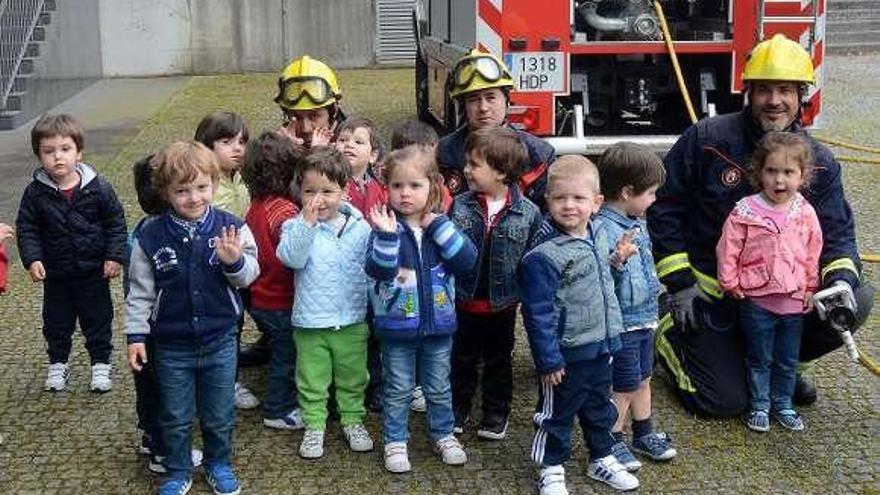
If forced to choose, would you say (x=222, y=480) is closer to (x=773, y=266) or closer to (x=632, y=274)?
(x=632, y=274)

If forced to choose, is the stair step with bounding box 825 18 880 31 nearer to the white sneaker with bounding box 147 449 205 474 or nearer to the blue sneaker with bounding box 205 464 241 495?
the white sneaker with bounding box 147 449 205 474

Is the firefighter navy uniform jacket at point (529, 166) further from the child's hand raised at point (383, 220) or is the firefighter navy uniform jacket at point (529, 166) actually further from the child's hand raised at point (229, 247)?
the child's hand raised at point (229, 247)

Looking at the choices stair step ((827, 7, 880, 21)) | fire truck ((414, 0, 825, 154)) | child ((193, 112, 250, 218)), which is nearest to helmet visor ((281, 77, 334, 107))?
child ((193, 112, 250, 218))

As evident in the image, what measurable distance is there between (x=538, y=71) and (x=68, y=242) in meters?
4.08

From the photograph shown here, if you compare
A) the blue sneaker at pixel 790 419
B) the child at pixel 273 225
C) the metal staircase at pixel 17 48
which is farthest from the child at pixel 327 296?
the metal staircase at pixel 17 48

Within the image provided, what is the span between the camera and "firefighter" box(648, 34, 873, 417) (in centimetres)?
479

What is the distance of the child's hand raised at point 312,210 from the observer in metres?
4.16

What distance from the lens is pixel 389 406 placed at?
438 cm

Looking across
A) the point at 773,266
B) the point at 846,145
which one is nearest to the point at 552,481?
the point at 773,266

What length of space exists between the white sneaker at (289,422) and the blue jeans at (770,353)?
1.93 meters

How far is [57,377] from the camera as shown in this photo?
17.1 ft

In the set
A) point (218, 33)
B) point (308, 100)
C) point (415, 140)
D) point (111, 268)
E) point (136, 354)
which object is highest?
point (218, 33)

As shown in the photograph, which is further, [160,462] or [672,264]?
[672,264]

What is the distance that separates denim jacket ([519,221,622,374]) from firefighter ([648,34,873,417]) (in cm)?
92
